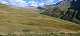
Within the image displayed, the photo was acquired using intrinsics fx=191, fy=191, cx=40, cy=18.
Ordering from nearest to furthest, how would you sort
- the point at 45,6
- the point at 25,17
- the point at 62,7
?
the point at 25,17 → the point at 62,7 → the point at 45,6

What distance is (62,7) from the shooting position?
5.11 feet

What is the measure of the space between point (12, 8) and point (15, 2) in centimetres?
20

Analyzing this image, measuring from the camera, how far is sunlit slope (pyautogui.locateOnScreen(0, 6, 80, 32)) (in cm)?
119

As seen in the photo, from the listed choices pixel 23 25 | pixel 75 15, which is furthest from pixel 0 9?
pixel 75 15

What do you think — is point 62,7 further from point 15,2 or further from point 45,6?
point 15,2

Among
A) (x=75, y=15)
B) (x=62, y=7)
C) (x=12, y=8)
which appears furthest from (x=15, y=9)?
(x=75, y=15)

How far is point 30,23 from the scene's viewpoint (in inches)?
51.5

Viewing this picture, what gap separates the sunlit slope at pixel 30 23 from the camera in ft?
3.92

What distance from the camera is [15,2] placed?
1896 millimetres

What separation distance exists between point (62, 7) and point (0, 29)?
0.61 metres

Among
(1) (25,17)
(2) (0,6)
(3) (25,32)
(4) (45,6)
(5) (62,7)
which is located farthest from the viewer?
(2) (0,6)

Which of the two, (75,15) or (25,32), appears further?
(75,15)

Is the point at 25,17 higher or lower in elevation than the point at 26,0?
lower

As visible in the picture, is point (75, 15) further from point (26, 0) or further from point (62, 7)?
point (26, 0)
